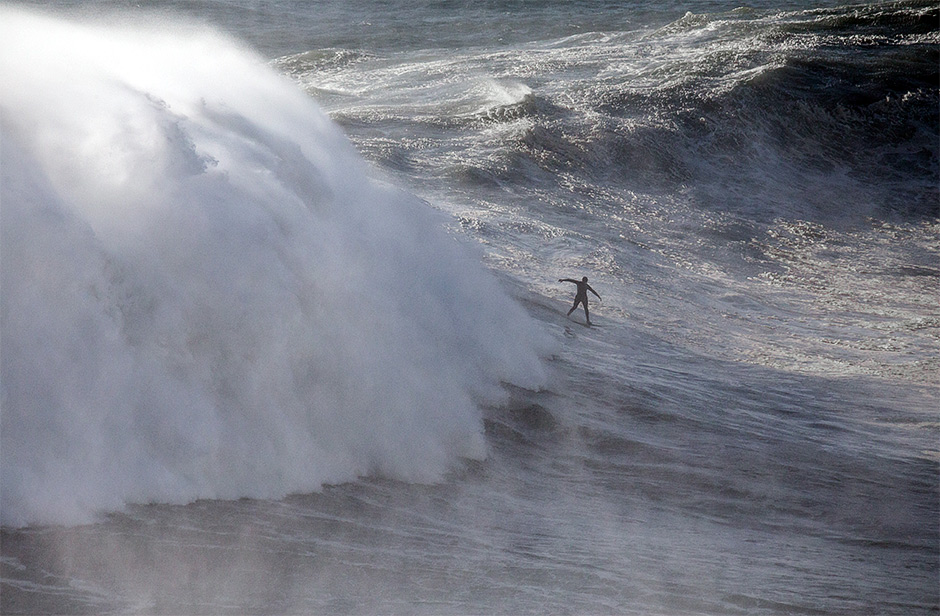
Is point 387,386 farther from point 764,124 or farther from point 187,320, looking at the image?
point 764,124

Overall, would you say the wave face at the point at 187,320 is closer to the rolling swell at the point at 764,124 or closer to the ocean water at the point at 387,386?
the ocean water at the point at 387,386

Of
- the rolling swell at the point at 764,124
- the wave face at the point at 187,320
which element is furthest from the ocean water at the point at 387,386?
the rolling swell at the point at 764,124

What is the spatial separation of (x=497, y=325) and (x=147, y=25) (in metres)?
25.9

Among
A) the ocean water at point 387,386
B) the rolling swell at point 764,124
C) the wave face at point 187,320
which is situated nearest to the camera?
the ocean water at point 387,386

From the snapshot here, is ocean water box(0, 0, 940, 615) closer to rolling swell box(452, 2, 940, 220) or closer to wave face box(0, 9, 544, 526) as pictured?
wave face box(0, 9, 544, 526)

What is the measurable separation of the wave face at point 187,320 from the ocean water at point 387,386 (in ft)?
0.07

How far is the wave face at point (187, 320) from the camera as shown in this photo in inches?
232

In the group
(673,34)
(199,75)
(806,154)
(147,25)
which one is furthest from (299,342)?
(147,25)

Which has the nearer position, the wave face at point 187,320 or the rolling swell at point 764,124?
the wave face at point 187,320

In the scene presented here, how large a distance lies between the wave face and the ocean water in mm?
22

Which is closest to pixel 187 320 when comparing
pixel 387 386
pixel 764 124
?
pixel 387 386

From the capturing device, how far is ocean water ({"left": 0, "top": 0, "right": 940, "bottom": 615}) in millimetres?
5742

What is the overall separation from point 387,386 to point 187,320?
5.66 feet

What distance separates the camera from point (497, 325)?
10359 millimetres
